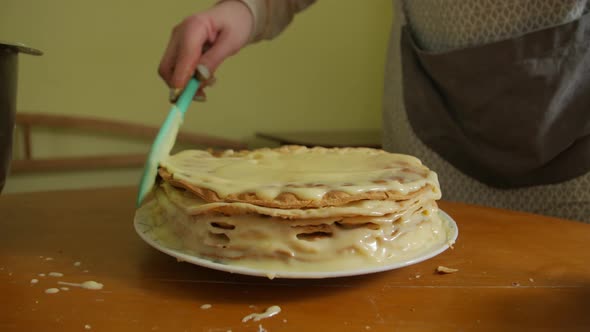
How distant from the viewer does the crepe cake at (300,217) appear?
57 cm

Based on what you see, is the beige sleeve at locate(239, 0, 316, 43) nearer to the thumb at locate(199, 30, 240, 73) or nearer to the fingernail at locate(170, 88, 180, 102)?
the thumb at locate(199, 30, 240, 73)

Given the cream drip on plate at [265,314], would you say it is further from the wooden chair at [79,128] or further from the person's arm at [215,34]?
the wooden chair at [79,128]

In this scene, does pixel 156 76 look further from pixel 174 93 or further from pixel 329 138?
pixel 174 93

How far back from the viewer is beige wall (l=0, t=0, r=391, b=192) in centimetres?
183

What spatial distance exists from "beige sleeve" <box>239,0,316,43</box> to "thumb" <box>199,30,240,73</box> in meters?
0.11

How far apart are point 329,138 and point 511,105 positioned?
3.74ft

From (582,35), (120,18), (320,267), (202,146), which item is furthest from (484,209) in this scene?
(120,18)

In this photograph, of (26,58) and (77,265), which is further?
(26,58)

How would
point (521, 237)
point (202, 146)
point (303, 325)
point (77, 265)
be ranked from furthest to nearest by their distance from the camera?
point (202, 146), point (521, 237), point (77, 265), point (303, 325)

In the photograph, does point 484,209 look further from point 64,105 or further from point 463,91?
point 64,105

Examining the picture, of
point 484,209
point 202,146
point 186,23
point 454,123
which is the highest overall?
point 186,23

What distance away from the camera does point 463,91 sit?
993mm

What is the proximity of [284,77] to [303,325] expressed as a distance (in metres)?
1.81

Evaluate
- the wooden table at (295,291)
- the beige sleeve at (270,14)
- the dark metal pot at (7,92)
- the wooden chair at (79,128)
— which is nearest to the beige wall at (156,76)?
the wooden chair at (79,128)
